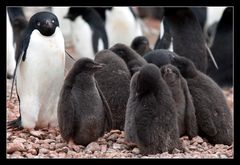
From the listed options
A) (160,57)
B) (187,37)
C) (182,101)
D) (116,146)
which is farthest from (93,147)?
(187,37)

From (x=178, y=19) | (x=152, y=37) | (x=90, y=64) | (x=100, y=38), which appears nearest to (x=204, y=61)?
(x=178, y=19)

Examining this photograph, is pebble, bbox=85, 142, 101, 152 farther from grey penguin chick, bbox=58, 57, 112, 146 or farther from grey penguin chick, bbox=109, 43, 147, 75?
grey penguin chick, bbox=109, 43, 147, 75

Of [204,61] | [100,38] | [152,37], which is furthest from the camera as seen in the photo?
[152,37]

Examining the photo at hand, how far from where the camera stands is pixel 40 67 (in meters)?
5.32

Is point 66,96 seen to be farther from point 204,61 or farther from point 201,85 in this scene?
point 204,61

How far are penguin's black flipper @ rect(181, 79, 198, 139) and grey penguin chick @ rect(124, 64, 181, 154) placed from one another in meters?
0.27

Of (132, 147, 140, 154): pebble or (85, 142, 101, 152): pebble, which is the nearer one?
(132, 147, 140, 154): pebble

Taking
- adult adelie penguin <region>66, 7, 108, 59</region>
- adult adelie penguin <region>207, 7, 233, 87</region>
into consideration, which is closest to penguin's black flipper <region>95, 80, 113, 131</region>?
adult adelie penguin <region>66, 7, 108, 59</region>

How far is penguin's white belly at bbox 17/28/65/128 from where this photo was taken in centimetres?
529

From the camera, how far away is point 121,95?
519 centimetres

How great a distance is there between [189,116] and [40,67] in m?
1.23

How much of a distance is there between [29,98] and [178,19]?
224 cm

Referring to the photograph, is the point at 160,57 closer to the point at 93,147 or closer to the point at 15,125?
the point at 93,147

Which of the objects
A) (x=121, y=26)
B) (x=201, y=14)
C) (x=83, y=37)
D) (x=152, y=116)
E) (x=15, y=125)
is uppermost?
(x=201, y=14)
